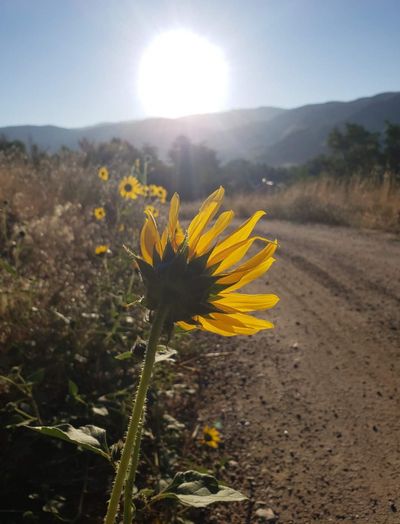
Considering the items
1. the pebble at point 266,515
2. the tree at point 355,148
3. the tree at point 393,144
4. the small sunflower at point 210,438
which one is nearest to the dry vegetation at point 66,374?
the small sunflower at point 210,438

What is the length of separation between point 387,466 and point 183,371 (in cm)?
122

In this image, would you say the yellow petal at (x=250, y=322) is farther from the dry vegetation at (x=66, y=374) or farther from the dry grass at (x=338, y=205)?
the dry grass at (x=338, y=205)

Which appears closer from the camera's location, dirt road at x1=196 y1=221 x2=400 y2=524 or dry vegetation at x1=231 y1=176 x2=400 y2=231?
dirt road at x1=196 y1=221 x2=400 y2=524

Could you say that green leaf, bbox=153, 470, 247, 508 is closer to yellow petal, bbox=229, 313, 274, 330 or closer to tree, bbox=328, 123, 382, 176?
yellow petal, bbox=229, 313, 274, 330

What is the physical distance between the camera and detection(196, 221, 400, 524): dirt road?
1.83 metres

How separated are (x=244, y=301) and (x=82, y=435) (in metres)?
0.45

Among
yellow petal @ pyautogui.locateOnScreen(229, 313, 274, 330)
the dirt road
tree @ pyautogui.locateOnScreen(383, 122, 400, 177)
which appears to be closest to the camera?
yellow petal @ pyautogui.locateOnScreen(229, 313, 274, 330)

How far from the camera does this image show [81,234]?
4223mm

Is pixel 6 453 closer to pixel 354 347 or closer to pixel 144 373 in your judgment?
pixel 144 373

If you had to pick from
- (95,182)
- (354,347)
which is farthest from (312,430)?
(95,182)

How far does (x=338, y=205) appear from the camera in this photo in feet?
30.2

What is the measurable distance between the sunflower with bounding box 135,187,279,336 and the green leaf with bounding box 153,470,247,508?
310 mm

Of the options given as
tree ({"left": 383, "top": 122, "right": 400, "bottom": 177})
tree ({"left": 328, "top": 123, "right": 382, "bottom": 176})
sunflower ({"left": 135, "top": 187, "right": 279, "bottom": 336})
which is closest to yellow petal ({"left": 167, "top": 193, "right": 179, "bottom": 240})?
sunflower ({"left": 135, "top": 187, "right": 279, "bottom": 336})

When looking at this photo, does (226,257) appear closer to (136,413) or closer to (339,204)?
(136,413)
